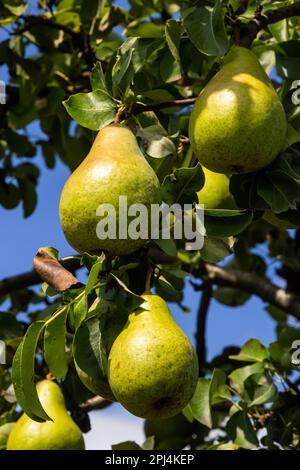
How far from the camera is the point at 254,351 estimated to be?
2.42 metres

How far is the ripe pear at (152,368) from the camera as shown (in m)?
1.33

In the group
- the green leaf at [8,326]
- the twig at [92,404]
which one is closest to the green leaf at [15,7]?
the green leaf at [8,326]

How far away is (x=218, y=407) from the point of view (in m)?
2.61

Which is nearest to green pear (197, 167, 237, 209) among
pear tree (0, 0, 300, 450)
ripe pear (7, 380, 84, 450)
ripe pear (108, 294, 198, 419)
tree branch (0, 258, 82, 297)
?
pear tree (0, 0, 300, 450)

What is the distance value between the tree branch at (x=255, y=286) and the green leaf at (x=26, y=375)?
1527mm

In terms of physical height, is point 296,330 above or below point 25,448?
below

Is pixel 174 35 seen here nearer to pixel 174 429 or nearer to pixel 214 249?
pixel 214 249

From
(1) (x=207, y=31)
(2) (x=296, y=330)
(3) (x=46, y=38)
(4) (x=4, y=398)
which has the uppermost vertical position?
(1) (x=207, y=31)

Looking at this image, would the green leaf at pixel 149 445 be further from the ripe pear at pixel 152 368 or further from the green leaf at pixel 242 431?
the ripe pear at pixel 152 368

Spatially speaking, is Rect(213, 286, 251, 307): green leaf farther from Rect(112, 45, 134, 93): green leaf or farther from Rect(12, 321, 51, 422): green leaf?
Rect(12, 321, 51, 422): green leaf
